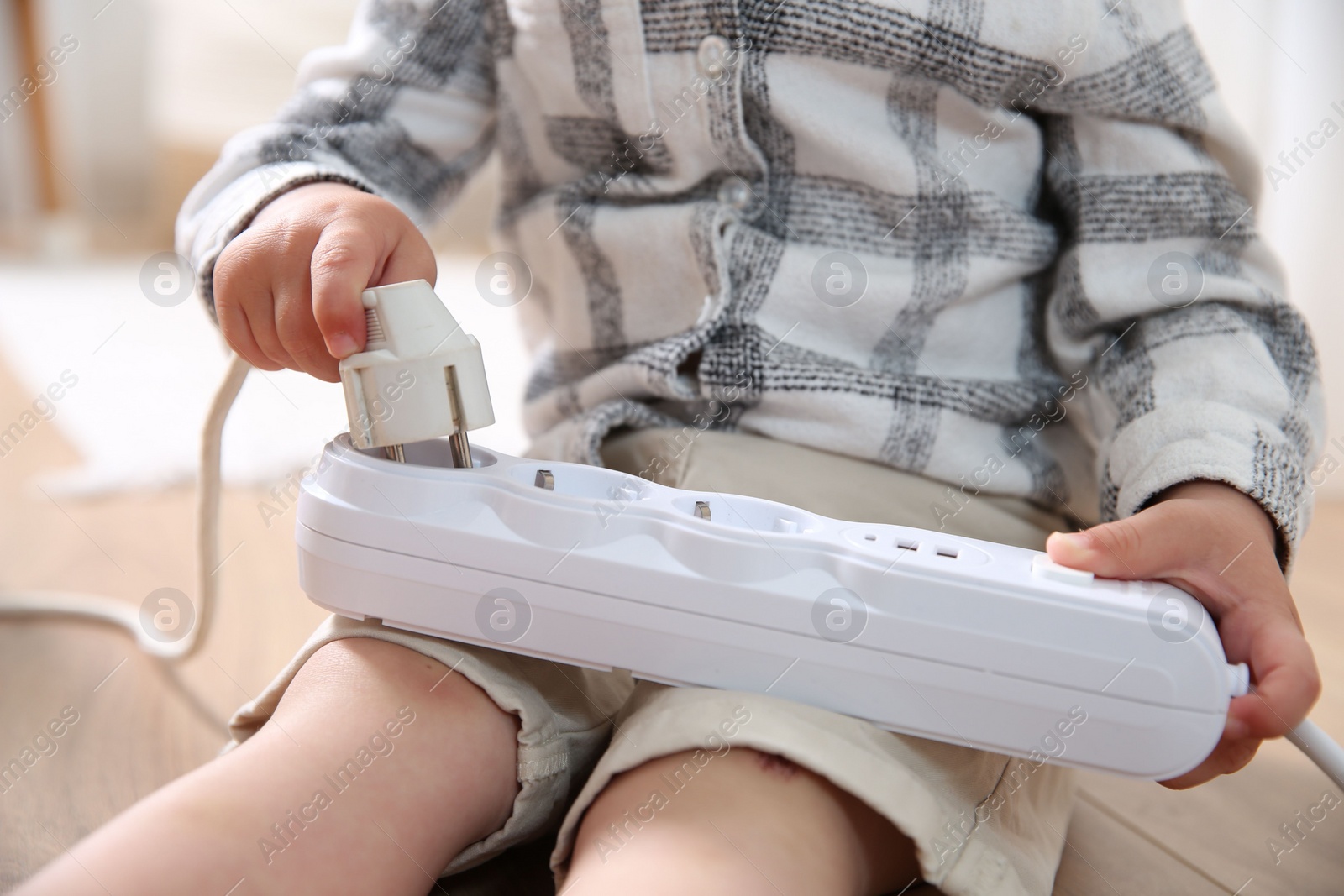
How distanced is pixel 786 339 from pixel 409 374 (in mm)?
216

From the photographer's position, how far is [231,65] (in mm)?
2131

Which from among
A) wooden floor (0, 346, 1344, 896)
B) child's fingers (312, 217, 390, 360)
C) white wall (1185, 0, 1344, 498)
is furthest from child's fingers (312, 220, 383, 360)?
white wall (1185, 0, 1344, 498)

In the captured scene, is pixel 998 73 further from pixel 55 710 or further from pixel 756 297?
pixel 55 710

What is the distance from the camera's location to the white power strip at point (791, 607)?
34 cm

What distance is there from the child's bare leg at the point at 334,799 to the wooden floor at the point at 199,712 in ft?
0.28

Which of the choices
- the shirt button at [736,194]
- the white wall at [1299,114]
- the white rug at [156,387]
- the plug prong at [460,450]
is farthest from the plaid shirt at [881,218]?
the white wall at [1299,114]

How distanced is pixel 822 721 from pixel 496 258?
39 centimetres

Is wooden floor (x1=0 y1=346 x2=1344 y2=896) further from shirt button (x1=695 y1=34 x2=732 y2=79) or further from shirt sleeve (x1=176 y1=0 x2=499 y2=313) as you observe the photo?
shirt button (x1=695 y1=34 x2=732 y2=79)

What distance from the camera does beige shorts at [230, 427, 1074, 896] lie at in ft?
1.18

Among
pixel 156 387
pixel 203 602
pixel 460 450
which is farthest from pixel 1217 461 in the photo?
pixel 156 387

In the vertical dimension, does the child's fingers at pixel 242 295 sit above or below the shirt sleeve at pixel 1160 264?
above

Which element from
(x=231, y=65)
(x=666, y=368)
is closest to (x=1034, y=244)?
(x=666, y=368)

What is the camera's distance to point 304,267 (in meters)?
0.42

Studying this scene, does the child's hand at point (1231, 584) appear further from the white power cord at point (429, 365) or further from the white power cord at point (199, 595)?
the white power cord at point (199, 595)
